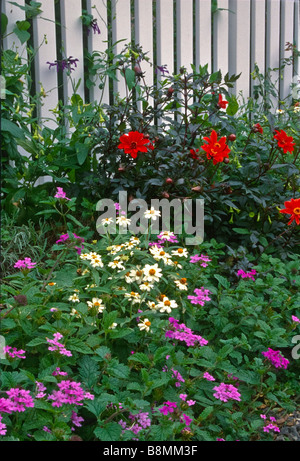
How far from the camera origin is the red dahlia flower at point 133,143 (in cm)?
281

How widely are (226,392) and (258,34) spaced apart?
16.5 ft

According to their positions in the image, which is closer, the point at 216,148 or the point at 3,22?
the point at 216,148

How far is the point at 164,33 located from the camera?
15.3ft

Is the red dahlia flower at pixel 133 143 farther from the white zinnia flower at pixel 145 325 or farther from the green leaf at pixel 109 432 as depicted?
the green leaf at pixel 109 432

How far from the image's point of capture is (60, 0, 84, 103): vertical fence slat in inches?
155

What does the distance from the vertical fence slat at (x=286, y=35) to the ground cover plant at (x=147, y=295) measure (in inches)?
130

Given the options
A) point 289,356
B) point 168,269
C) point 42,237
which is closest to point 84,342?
point 168,269

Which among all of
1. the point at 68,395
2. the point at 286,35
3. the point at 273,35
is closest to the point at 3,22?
the point at 68,395

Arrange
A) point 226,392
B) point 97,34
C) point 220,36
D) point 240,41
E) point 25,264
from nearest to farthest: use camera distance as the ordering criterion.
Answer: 1. point 226,392
2. point 25,264
3. point 97,34
4. point 220,36
5. point 240,41

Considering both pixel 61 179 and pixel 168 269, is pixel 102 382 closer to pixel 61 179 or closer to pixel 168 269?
pixel 168 269

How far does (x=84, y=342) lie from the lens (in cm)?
183

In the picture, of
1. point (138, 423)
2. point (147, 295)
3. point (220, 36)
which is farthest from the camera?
point (220, 36)

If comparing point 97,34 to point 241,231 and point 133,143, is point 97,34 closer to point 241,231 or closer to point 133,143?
point 133,143

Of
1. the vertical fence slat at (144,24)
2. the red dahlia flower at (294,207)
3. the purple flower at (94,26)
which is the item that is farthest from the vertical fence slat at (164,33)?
the red dahlia flower at (294,207)
